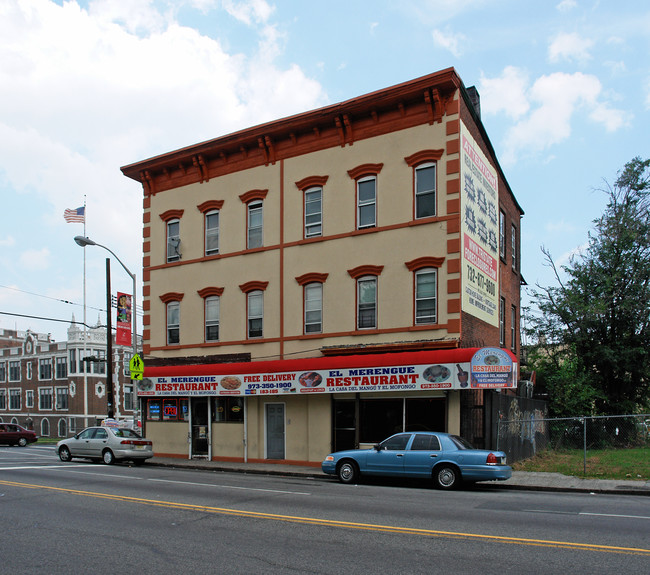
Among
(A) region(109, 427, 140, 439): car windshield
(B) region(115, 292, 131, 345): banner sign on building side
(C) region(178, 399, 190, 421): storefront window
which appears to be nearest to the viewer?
(A) region(109, 427, 140, 439): car windshield

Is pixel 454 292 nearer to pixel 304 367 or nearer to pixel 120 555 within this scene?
pixel 304 367

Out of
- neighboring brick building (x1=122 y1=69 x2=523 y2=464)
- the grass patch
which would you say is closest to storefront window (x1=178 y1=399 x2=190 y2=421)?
neighboring brick building (x1=122 y1=69 x2=523 y2=464)

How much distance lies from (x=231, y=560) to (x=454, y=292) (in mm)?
13032

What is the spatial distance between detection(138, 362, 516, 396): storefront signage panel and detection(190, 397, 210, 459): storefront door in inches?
30.0

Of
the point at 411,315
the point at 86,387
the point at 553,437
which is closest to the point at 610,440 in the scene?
the point at 553,437

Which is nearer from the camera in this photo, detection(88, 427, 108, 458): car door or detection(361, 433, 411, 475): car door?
detection(361, 433, 411, 475): car door

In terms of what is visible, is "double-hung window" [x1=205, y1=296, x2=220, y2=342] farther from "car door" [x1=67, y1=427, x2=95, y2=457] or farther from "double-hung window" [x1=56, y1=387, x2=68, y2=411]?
"double-hung window" [x1=56, y1=387, x2=68, y2=411]

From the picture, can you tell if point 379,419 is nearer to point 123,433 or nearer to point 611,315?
point 123,433

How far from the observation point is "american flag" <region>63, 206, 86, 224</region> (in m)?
39.3

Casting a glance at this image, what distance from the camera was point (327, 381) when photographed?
20.6 m

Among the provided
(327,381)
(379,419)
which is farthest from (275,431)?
(379,419)

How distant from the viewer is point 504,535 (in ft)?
30.2

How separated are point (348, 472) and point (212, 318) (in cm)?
1061

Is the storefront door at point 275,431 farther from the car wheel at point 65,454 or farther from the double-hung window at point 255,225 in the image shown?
the car wheel at point 65,454
